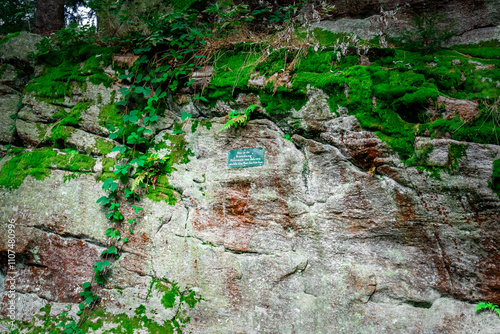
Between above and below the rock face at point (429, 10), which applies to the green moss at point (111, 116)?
below

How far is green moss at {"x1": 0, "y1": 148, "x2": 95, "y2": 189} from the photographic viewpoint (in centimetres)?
441

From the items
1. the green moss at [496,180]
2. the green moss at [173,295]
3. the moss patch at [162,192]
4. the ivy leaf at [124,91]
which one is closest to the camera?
the green moss at [496,180]

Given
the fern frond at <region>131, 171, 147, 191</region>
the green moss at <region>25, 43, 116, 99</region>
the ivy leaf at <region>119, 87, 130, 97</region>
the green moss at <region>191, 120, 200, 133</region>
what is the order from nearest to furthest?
the fern frond at <region>131, 171, 147, 191</region>
the green moss at <region>191, 120, 200, 133</region>
the ivy leaf at <region>119, 87, 130, 97</region>
the green moss at <region>25, 43, 116, 99</region>

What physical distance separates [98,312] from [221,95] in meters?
3.59

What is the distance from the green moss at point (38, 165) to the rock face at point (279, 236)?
0.05 meters

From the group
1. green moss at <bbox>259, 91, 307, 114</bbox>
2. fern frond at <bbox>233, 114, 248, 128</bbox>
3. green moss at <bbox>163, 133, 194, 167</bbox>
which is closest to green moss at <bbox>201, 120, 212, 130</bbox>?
green moss at <bbox>163, 133, 194, 167</bbox>

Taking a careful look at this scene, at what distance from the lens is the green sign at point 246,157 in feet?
13.5

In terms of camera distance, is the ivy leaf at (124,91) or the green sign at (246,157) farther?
the ivy leaf at (124,91)

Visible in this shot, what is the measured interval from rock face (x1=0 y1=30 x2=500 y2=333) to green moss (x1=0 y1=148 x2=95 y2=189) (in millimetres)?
52

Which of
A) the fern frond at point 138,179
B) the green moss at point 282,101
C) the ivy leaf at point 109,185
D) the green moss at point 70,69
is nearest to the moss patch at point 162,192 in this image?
the fern frond at point 138,179

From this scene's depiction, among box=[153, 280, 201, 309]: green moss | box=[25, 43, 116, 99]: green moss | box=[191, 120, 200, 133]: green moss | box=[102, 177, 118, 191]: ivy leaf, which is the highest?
box=[25, 43, 116, 99]: green moss

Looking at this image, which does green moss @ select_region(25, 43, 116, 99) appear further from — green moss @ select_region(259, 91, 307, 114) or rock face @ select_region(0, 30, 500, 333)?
green moss @ select_region(259, 91, 307, 114)

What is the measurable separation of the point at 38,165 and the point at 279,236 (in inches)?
155

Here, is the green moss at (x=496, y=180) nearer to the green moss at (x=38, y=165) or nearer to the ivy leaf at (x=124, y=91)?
the ivy leaf at (x=124, y=91)
